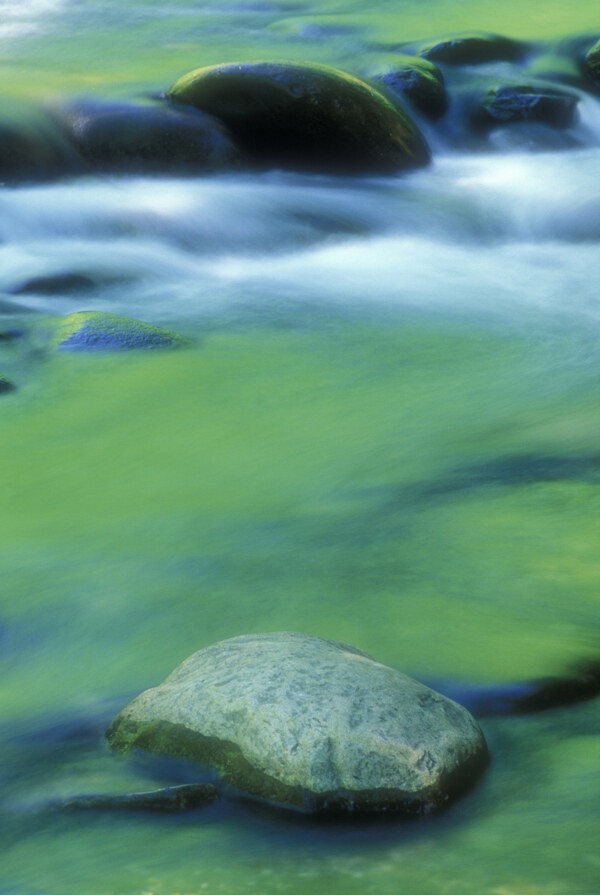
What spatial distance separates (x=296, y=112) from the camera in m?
9.61

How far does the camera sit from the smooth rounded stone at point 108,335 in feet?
20.6

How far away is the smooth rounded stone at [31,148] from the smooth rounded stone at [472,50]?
16.1 ft

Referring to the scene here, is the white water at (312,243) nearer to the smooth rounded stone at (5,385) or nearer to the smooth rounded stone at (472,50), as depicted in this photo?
the smooth rounded stone at (5,385)

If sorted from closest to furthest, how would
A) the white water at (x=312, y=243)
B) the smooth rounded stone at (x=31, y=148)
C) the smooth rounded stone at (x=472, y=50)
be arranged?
the white water at (x=312, y=243) < the smooth rounded stone at (x=31, y=148) < the smooth rounded stone at (x=472, y=50)

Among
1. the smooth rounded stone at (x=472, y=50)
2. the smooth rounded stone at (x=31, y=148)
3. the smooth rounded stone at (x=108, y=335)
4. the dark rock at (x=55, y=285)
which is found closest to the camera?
the smooth rounded stone at (x=108, y=335)

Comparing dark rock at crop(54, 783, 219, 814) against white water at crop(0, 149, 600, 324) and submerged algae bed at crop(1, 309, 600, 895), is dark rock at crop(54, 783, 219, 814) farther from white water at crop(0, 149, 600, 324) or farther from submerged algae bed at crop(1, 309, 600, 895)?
white water at crop(0, 149, 600, 324)

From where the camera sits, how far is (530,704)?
8.98 feet

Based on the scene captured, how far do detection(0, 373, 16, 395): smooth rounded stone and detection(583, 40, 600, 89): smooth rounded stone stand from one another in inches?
361

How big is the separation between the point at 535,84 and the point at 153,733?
10.9 m

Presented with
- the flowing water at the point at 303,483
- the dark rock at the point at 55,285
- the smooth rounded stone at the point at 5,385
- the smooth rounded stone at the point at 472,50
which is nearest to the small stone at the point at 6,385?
the smooth rounded stone at the point at 5,385

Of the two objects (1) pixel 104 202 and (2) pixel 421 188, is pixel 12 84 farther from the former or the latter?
(2) pixel 421 188

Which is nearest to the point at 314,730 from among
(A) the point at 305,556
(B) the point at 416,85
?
(A) the point at 305,556

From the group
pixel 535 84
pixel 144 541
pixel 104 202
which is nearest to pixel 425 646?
pixel 144 541

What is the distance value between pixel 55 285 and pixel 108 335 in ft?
4.49
